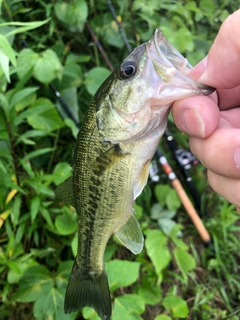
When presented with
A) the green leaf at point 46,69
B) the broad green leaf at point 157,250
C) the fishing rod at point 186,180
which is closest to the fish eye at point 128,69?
the green leaf at point 46,69

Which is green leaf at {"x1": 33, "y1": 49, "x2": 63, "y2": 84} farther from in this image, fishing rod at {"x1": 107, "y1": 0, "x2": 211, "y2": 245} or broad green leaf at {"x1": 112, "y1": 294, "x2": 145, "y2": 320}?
broad green leaf at {"x1": 112, "y1": 294, "x2": 145, "y2": 320}

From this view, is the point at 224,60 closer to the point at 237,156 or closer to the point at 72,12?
the point at 237,156

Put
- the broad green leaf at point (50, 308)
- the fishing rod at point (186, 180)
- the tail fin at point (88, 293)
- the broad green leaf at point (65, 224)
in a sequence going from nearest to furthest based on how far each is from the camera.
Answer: the tail fin at point (88, 293)
the broad green leaf at point (50, 308)
the broad green leaf at point (65, 224)
the fishing rod at point (186, 180)

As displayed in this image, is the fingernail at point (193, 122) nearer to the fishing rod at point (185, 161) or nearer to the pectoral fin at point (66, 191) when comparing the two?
the pectoral fin at point (66, 191)

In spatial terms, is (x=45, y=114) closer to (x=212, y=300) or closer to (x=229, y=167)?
(x=229, y=167)

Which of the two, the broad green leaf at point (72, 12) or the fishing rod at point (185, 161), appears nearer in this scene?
the broad green leaf at point (72, 12)

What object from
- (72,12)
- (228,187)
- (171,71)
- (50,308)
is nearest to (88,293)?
(50,308)

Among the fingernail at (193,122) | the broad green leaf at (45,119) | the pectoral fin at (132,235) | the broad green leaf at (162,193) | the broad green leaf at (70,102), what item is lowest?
the broad green leaf at (162,193)
